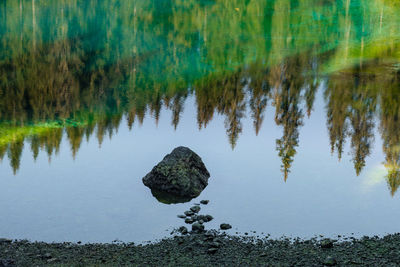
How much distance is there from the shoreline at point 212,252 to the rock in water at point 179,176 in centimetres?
412

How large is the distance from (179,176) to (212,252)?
21.9 ft

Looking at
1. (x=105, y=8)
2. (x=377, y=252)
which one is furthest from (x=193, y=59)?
(x=377, y=252)

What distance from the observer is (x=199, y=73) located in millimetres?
48750

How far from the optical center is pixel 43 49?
54.4 metres

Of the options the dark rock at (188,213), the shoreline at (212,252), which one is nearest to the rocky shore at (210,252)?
the shoreline at (212,252)

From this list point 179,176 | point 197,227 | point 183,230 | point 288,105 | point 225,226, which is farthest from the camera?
point 288,105

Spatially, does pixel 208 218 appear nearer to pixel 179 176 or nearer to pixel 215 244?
pixel 215 244

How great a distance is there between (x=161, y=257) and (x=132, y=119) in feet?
60.7

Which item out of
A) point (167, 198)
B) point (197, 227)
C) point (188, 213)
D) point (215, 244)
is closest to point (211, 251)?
point (215, 244)

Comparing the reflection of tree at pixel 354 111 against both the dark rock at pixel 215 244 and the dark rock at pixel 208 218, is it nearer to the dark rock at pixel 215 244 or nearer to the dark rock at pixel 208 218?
the dark rock at pixel 208 218

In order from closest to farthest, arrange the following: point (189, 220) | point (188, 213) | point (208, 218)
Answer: point (189, 220) < point (208, 218) < point (188, 213)

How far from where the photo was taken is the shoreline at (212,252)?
2058 cm

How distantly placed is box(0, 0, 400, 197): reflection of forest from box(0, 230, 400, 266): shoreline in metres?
9.16

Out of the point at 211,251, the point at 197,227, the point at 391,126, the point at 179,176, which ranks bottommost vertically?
the point at 197,227
